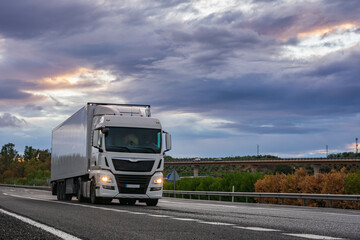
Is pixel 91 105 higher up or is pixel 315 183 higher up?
pixel 91 105

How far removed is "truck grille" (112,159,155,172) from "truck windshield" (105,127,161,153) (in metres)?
0.41

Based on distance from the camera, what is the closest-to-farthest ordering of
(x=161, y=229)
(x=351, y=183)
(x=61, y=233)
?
(x=61, y=233) → (x=161, y=229) → (x=351, y=183)

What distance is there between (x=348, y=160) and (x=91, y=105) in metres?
101

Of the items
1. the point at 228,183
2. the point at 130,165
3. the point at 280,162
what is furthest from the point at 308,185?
the point at 280,162

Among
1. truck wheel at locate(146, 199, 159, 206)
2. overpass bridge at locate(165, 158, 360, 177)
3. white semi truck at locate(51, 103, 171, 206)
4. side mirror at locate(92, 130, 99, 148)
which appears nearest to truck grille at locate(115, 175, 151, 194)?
white semi truck at locate(51, 103, 171, 206)

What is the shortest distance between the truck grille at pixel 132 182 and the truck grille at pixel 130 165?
0.27 metres

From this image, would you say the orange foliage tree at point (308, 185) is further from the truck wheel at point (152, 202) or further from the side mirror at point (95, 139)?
the side mirror at point (95, 139)

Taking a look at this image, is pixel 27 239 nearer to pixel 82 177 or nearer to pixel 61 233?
pixel 61 233

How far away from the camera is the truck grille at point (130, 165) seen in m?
20.3

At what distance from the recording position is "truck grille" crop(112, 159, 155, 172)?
20.3 m

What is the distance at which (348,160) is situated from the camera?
11538 centimetres

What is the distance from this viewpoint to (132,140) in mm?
20594

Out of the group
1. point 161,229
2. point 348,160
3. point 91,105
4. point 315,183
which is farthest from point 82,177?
point 348,160

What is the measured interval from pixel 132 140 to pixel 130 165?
37.2 inches
